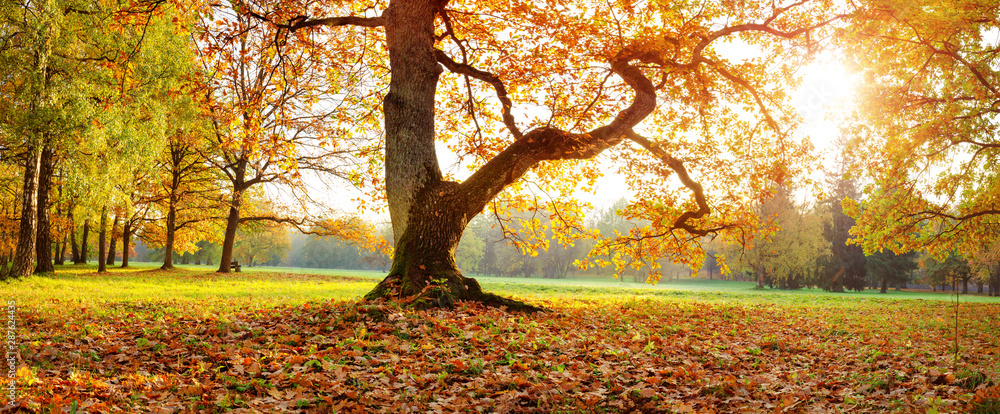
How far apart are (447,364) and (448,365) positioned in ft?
0.05

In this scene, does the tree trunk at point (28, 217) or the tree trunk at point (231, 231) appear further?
the tree trunk at point (231, 231)

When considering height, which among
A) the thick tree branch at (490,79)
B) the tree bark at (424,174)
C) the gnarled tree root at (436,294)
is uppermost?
the thick tree branch at (490,79)

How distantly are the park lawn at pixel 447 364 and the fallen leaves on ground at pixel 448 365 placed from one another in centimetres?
2

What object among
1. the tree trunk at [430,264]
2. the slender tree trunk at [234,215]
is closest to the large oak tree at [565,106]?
the tree trunk at [430,264]

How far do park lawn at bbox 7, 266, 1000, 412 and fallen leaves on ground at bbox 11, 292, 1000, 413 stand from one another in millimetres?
20

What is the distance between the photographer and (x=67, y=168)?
50.8 feet

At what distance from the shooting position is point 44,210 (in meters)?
17.3

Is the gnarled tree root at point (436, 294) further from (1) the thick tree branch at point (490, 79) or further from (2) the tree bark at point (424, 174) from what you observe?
(1) the thick tree branch at point (490, 79)

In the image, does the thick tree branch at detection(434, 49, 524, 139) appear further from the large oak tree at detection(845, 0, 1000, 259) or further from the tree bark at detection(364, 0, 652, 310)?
the large oak tree at detection(845, 0, 1000, 259)

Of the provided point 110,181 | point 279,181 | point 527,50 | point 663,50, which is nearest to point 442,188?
point 527,50

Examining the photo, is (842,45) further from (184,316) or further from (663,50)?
(184,316)

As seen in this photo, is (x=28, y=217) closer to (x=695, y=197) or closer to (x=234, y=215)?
(x=234, y=215)

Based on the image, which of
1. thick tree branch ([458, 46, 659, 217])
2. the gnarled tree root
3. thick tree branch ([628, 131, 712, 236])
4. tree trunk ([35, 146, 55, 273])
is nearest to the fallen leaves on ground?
the gnarled tree root

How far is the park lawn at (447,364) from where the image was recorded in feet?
13.4
